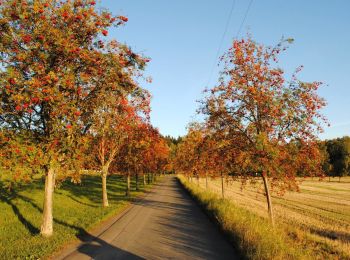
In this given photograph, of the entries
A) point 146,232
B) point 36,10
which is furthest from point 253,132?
point 36,10

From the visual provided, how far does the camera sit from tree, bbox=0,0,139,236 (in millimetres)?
12367

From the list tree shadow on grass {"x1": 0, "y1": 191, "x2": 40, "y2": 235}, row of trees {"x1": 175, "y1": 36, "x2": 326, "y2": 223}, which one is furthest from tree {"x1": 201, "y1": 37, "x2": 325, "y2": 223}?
tree shadow on grass {"x1": 0, "y1": 191, "x2": 40, "y2": 235}

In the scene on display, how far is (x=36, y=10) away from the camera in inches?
474

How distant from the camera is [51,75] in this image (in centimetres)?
1171

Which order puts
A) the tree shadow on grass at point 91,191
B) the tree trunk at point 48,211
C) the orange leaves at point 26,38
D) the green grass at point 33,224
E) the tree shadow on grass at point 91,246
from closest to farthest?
1. the tree shadow on grass at point 91,246
2. the green grass at point 33,224
3. the orange leaves at point 26,38
4. the tree trunk at point 48,211
5. the tree shadow on grass at point 91,191

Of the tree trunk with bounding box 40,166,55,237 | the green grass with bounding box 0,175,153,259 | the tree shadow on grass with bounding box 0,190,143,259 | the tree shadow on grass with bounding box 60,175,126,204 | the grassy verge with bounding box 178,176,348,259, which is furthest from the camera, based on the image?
the tree shadow on grass with bounding box 60,175,126,204

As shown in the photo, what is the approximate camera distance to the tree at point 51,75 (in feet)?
40.6

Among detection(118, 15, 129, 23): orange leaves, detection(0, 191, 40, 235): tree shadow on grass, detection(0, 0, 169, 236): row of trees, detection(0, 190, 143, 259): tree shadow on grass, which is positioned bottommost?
detection(0, 190, 143, 259): tree shadow on grass

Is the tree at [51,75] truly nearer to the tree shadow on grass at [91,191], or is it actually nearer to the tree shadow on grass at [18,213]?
the tree shadow on grass at [18,213]

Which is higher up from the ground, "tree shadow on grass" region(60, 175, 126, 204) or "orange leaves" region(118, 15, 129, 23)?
Answer: "orange leaves" region(118, 15, 129, 23)

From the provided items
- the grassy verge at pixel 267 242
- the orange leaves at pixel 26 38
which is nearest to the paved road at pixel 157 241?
the grassy verge at pixel 267 242

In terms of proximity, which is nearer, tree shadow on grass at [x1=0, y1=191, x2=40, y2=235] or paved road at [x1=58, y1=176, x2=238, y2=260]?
paved road at [x1=58, y1=176, x2=238, y2=260]

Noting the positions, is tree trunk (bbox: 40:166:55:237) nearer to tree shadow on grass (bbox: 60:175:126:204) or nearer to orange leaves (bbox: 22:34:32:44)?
orange leaves (bbox: 22:34:32:44)

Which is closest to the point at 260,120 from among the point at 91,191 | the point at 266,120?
the point at 266,120
